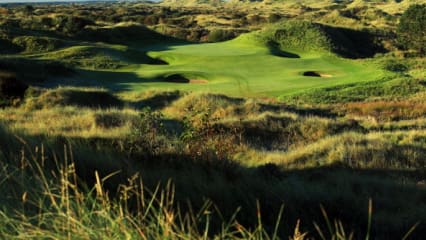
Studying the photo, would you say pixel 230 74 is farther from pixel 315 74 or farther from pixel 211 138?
pixel 211 138

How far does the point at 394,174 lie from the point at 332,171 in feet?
3.56

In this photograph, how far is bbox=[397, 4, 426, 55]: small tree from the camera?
Result: 52.0 metres

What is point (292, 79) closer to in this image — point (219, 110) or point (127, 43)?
point (219, 110)

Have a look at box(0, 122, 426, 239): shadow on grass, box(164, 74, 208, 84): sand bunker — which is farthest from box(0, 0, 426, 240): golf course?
box(164, 74, 208, 84): sand bunker

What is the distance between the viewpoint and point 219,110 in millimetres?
18109

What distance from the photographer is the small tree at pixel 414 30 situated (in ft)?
171

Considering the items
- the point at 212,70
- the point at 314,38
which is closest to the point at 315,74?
the point at 212,70

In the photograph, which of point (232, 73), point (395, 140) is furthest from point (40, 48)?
point (395, 140)

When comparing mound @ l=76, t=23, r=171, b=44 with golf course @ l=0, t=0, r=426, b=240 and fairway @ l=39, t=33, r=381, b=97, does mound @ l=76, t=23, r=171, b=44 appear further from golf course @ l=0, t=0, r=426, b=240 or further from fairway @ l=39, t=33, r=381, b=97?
fairway @ l=39, t=33, r=381, b=97

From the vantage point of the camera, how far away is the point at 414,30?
52500mm

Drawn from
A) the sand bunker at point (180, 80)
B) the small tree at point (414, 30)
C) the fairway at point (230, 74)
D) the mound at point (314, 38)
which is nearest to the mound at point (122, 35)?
the mound at point (314, 38)

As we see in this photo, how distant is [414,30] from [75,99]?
1647 inches

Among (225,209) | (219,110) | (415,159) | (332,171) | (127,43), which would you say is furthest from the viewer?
(127,43)

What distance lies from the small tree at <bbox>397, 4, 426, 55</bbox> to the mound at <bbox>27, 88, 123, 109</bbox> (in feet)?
129
